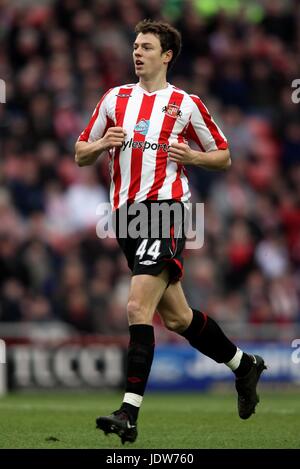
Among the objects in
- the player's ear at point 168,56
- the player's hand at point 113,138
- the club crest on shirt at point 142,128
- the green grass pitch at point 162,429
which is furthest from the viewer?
the player's ear at point 168,56

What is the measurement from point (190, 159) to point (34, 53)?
8871 millimetres

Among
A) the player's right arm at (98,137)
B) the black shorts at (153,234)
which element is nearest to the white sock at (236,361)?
the black shorts at (153,234)

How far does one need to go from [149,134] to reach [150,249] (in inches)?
27.7

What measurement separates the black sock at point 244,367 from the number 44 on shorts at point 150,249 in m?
1.08

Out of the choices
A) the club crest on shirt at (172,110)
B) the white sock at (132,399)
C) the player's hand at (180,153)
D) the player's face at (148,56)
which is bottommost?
the white sock at (132,399)

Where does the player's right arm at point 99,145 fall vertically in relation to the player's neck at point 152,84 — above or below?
below

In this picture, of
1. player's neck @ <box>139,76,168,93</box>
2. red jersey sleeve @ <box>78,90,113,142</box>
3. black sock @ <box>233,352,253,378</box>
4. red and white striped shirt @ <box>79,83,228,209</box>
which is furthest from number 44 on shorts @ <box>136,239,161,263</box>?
black sock @ <box>233,352,253,378</box>

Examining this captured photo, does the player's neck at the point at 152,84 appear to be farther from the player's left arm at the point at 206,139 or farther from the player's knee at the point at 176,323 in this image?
the player's knee at the point at 176,323

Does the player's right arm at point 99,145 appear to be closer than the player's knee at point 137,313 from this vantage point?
No

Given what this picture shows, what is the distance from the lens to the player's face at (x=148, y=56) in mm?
6770

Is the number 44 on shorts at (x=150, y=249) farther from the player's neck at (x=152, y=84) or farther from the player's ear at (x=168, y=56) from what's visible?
the player's ear at (x=168, y=56)

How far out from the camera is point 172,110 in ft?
22.2

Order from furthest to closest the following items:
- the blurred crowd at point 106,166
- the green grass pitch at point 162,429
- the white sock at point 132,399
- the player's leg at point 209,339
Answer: the blurred crowd at point 106,166
the player's leg at point 209,339
the green grass pitch at point 162,429
the white sock at point 132,399
